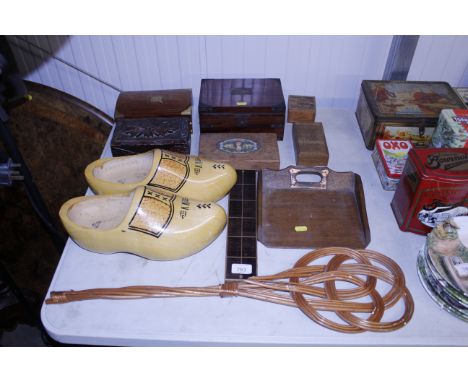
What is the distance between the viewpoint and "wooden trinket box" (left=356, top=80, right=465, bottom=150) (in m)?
0.92

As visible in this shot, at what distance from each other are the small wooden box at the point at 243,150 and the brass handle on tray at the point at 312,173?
0.05m

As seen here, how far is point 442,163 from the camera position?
2.33 feet

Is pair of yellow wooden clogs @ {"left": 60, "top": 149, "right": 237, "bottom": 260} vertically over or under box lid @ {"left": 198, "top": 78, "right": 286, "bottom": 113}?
under

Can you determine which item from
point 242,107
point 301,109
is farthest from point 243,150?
point 301,109

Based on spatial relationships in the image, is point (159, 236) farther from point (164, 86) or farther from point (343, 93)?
point (343, 93)

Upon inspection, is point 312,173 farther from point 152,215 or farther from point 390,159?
point 152,215

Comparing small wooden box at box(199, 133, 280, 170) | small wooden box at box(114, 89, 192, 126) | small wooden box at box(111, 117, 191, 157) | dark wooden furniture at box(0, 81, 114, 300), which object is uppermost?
small wooden box at box(114, 89, 192, 126)

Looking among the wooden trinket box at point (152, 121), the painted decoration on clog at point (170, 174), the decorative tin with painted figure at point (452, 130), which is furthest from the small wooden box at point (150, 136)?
the decorative tin with painted figure at point (452, 130)

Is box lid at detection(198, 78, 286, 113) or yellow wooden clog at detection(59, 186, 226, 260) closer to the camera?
yellow wooden clog at detection(59, 186, 226, 260)

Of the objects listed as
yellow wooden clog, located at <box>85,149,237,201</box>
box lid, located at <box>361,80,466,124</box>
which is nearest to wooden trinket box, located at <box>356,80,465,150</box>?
box lid, located at <box>361,80,466,124</box>

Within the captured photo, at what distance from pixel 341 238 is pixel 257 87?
454 mm

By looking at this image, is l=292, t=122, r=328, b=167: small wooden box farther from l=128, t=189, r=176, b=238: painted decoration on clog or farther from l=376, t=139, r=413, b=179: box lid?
l=128, t=189, r=176, b=238: painted decoration on clog

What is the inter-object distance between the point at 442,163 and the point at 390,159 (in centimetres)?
17

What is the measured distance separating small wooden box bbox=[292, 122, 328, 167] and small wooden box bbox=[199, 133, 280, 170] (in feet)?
0.18
